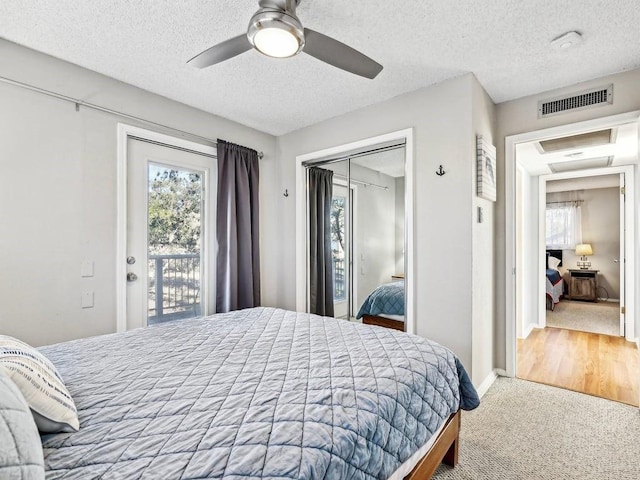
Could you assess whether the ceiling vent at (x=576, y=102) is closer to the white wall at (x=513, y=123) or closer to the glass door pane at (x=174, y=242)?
the white wall at (x=513, y=123)

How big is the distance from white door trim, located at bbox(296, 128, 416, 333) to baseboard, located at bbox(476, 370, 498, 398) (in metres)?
0.68

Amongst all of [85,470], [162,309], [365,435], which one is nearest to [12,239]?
[162,309]

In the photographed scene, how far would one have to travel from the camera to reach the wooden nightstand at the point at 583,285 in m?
6.50

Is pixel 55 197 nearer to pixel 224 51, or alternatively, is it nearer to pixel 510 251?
pixel 224 51

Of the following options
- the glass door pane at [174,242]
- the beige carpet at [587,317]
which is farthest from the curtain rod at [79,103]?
the beige carpet at [587,317]

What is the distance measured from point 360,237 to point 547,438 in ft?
6.77

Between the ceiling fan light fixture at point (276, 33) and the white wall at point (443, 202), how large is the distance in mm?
1468

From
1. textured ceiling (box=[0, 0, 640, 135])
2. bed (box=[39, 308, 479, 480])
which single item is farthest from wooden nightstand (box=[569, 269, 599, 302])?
bed (box=[39, 308, 479, 480])

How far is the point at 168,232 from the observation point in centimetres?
298

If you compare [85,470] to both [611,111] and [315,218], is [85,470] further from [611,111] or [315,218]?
[611,111]

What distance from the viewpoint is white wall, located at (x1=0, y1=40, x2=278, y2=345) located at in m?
2.14

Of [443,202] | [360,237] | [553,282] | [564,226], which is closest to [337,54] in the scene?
[443,202]

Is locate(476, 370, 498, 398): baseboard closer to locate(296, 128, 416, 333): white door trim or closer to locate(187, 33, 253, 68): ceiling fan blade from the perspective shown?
locate(296, 128, 416, 333): white door trim

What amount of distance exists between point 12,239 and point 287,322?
1.81m
